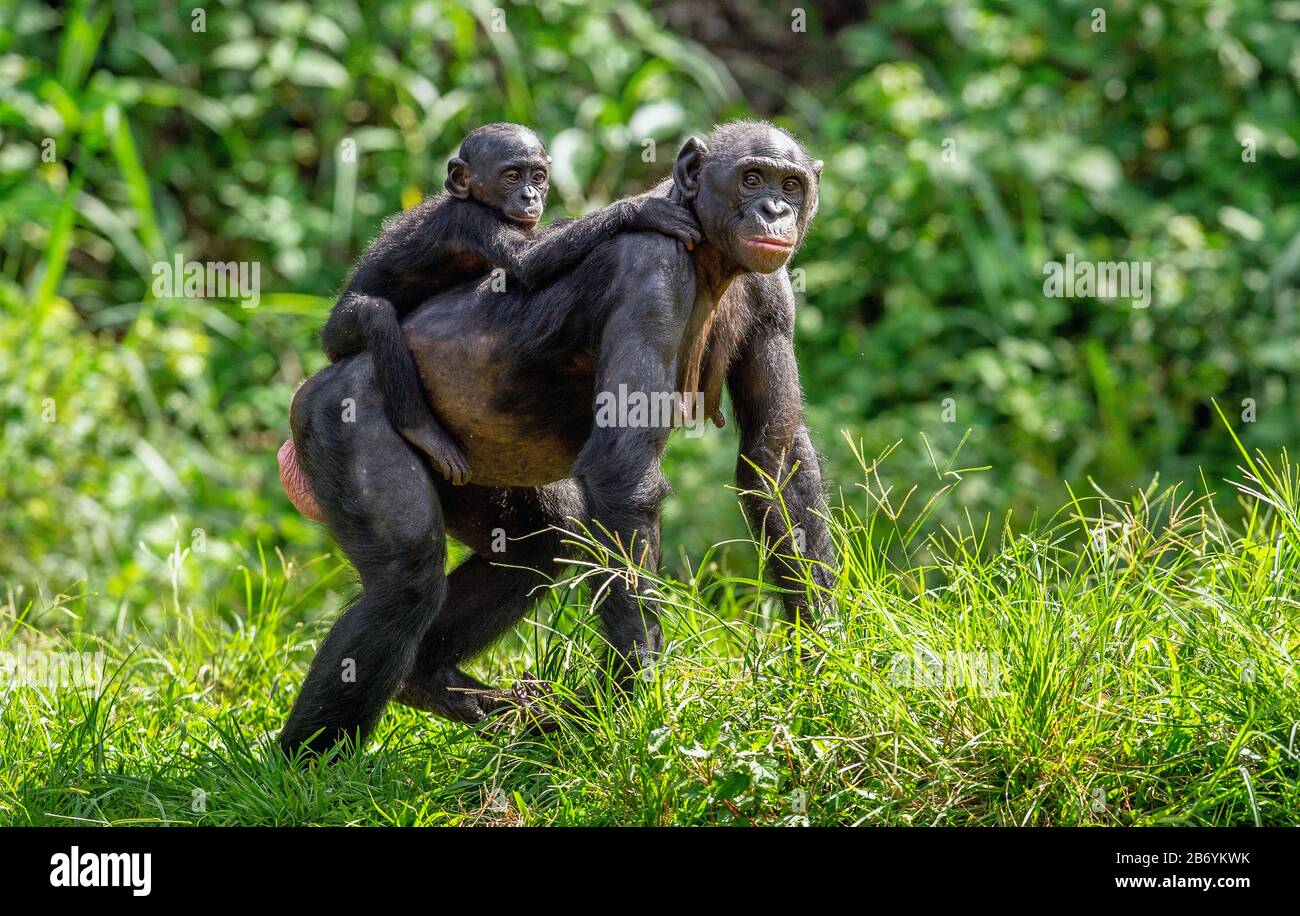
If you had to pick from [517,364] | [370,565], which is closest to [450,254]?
[517,364]

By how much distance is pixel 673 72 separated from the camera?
1204 cm

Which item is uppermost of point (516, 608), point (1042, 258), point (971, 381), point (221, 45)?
point (221, 45)

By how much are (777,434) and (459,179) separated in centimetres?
151

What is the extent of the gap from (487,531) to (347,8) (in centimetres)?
673

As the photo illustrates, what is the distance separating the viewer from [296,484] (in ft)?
19.2

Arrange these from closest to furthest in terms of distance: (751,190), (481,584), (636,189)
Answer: (751,190) → (481,584) → (636,189)

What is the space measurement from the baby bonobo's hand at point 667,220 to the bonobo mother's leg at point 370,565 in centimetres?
115

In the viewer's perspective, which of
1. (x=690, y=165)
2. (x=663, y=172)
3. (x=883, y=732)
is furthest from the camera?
(x=663, y=172)

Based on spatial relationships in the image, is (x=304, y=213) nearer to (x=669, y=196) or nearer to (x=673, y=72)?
(x=673, y=72)

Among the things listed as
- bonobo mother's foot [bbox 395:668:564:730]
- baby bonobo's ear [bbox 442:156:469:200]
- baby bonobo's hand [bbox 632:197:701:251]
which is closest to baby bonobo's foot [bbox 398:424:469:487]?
bonobo mother's foot [bbox 395:668:564:730]

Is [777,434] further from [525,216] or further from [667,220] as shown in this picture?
[525,216]

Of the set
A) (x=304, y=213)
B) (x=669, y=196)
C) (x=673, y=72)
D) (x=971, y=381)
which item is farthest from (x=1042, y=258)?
(x=669, y=196)

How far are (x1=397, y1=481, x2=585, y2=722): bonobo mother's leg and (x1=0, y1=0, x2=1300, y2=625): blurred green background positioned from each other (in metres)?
3.62

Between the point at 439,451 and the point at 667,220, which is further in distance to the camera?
the point at 439,451
